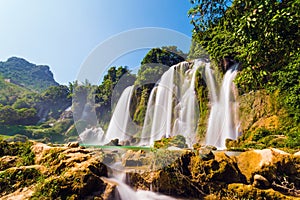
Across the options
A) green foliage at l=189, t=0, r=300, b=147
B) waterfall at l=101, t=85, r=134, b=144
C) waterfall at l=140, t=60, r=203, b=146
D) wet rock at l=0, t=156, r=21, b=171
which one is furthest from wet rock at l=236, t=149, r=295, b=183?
waterfall at l=101, t=85, r=134, b=144

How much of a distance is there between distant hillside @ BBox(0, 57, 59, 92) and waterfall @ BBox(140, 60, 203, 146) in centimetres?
8960

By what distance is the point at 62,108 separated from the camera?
54344mm

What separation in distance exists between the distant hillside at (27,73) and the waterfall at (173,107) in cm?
8960

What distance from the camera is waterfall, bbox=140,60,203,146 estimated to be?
14844 millimetres

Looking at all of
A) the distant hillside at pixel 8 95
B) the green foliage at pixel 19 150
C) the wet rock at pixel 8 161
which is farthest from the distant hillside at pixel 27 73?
the wet rock at pixel 8 161

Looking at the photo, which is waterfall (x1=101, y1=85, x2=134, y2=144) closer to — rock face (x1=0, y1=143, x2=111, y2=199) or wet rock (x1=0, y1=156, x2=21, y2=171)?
wet rock (x1=0, y1=156, x2=21, y2=171)

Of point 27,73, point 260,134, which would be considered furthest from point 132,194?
point 27,73

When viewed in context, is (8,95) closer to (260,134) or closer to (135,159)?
(135,159)

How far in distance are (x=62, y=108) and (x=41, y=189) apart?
5504 cm

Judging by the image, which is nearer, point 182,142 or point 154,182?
point 154,182

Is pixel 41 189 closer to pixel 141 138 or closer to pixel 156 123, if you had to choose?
pixel 156 123

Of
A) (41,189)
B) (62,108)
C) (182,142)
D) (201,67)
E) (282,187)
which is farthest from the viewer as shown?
(62,108)

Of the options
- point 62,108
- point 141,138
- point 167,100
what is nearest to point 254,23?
point 167,100

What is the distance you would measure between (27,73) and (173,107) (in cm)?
11107
